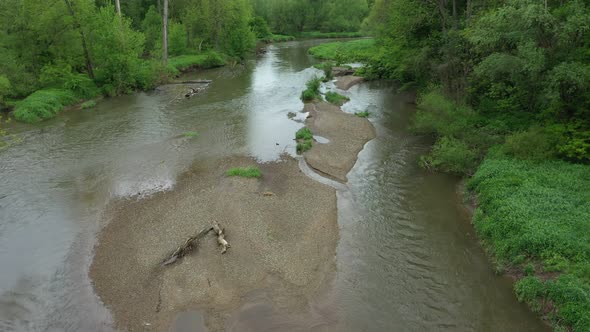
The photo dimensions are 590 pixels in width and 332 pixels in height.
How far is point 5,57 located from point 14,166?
15.9 meters

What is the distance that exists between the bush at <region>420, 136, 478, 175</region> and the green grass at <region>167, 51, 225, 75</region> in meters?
37.2

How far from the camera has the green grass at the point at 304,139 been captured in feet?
88.2

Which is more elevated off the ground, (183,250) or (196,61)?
(183,250)

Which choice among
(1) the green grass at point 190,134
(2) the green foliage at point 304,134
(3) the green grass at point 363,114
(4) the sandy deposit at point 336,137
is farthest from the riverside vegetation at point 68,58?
(3) the green grass at point 363,114

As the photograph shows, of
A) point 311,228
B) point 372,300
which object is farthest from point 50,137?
point 372,300

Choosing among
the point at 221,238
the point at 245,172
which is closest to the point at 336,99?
the point at 245,172

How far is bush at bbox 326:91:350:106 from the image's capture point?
129 feet

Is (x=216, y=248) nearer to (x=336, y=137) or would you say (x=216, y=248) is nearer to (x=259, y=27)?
(x=336, y=137)

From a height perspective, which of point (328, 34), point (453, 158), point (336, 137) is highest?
point (453, 158)

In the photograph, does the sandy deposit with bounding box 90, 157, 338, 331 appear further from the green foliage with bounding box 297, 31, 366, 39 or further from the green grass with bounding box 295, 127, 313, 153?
the green foliage with bounding box 297, 31, 366, 39

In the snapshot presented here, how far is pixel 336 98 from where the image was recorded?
39750 millimetres

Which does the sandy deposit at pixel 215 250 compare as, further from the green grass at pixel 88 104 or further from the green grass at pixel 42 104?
the green grass at pixel 88 104

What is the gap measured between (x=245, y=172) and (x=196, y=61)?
39715mm

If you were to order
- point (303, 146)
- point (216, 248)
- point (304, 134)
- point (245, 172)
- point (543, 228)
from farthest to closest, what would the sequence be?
point (304, 134) → point (303, 146) → point (245, 172) → point (216, 248) → point (543, 228)
